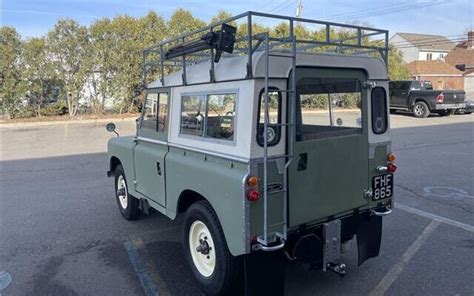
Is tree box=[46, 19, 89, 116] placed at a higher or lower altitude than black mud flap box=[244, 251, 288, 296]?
higher

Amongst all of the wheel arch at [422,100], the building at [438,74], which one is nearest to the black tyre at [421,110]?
the wheel arch at [422,100]

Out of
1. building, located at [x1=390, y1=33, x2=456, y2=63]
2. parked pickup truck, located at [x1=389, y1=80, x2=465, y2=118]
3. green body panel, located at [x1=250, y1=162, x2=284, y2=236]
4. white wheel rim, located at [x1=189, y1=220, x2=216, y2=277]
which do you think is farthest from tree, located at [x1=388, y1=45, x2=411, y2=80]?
building, located at [x1=390, y1=33, x2=456, y2=63]

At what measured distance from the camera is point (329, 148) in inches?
140

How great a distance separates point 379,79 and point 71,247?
395 centimetres

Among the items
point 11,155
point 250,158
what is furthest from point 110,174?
point 11,155

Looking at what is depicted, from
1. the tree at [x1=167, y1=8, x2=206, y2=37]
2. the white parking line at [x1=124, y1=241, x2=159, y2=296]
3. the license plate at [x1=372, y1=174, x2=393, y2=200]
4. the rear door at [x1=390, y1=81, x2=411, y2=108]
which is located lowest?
the white parking line at [x1=124, y1=241, x2=159, y2=296]

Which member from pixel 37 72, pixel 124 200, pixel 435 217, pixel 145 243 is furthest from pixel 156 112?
pixel 37 72

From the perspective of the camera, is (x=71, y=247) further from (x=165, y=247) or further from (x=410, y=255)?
(x=410, y=255)

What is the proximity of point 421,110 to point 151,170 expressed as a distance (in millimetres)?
20056

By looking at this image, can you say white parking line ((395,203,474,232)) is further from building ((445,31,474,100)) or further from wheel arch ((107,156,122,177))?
building ((445,31,474,100))

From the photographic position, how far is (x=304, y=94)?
3643mm

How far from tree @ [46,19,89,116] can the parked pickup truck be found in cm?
1648

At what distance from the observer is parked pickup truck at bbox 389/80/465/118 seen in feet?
68.6

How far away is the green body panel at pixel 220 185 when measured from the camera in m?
3.16
